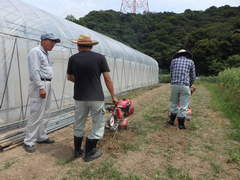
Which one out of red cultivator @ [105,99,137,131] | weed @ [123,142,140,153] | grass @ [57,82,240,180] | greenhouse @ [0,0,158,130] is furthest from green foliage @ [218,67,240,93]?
greenhouse @ [0,0,158,130]

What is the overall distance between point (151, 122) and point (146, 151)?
167 centimetres

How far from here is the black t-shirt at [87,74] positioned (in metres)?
2.38

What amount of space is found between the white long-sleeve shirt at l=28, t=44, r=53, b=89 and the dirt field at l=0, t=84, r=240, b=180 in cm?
121

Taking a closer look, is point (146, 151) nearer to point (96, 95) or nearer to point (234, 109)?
point (96, 95)

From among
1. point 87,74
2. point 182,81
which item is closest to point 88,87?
point 87,74

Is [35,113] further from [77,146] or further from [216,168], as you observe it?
[216,168]

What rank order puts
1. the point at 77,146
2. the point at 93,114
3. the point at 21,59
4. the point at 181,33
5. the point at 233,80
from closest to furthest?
the point at 93,114, the point at 77,146, the point at 21,59, the point at 233,80, the point at 181,33

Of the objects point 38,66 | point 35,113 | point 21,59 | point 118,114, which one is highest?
point 21,59

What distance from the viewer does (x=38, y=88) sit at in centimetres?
289

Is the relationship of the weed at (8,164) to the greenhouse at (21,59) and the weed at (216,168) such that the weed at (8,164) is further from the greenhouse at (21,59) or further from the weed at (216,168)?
the weed at (216,168)

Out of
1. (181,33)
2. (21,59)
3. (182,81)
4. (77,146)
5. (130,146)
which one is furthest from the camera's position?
(181,33)

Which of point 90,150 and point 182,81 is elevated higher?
point 182,81

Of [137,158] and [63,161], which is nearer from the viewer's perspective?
[63,161]

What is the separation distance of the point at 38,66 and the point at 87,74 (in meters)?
1.04
